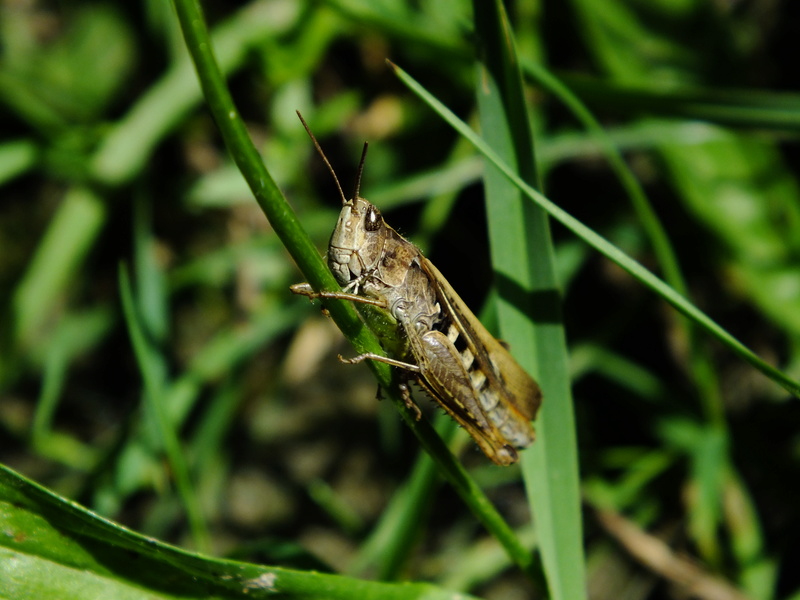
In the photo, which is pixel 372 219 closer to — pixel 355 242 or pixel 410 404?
pixel 355 242

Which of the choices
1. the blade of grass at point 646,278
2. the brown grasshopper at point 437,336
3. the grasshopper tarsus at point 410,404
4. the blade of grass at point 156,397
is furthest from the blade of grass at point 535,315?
the blade of grass at point 156,397

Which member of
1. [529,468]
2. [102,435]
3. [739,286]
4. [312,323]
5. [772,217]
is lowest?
[102,435]

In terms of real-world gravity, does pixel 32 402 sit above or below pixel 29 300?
below

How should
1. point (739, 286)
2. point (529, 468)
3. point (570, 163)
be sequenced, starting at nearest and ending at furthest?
point (529, 468) < point (739, 286) < point (570, 163)

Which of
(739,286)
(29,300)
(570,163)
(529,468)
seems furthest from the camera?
(570,163)

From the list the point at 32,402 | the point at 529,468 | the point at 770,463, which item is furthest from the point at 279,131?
the point at 770,463

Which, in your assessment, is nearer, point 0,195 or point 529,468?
point 529,468

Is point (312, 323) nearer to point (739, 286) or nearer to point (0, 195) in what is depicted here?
point (0, 195)
